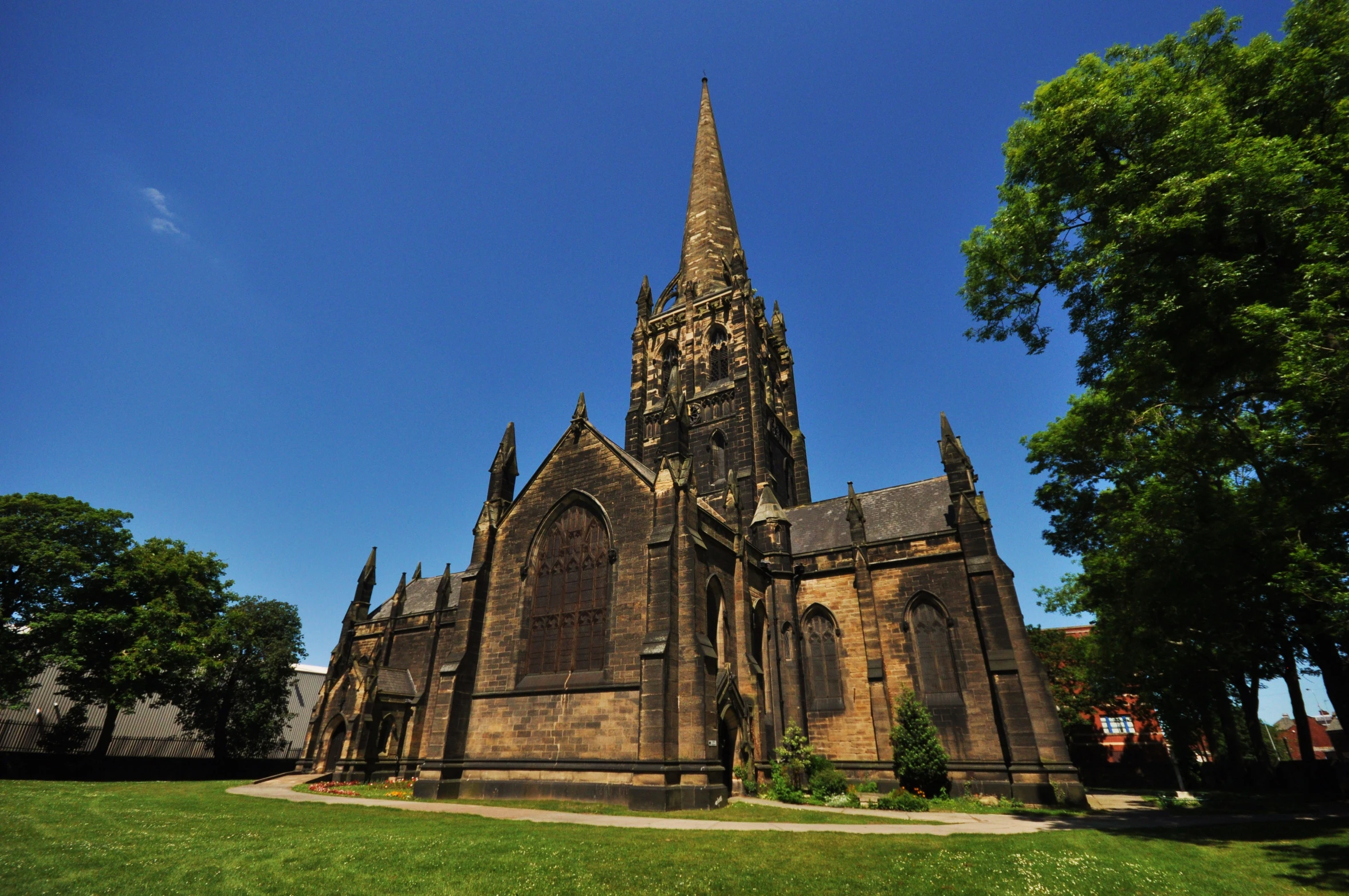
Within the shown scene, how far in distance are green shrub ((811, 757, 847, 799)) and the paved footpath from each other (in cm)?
95

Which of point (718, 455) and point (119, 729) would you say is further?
point (119, 729)

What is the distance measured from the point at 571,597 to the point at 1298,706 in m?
28.8

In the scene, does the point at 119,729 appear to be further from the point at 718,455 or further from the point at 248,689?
the point at 718,455

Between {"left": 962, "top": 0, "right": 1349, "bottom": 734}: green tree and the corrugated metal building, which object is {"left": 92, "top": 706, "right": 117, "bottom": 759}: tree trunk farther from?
{"left": 962, "top": 0, "right": 1349, "bottom": 734}: green tree

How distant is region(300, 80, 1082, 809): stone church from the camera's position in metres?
17.6

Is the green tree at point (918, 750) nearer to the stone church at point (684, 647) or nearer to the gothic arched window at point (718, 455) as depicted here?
the stone church at point (684, 647)

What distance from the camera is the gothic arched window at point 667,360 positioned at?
3825 centimetres

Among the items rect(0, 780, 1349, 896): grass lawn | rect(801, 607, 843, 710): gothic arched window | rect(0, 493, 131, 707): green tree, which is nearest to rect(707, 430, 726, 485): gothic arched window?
rect(801, 607, 843, 710): gothic arched window

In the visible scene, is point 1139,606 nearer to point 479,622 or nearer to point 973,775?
point 973,775

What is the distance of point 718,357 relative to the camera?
36.9 metres

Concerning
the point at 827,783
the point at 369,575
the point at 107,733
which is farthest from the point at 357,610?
the point at 827,783

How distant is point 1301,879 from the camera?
352 inches

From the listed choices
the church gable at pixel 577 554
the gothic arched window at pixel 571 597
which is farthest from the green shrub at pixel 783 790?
the gothic arched window at pixel 571 597

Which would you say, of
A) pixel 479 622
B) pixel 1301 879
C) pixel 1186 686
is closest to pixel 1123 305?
pixel 1301 879
